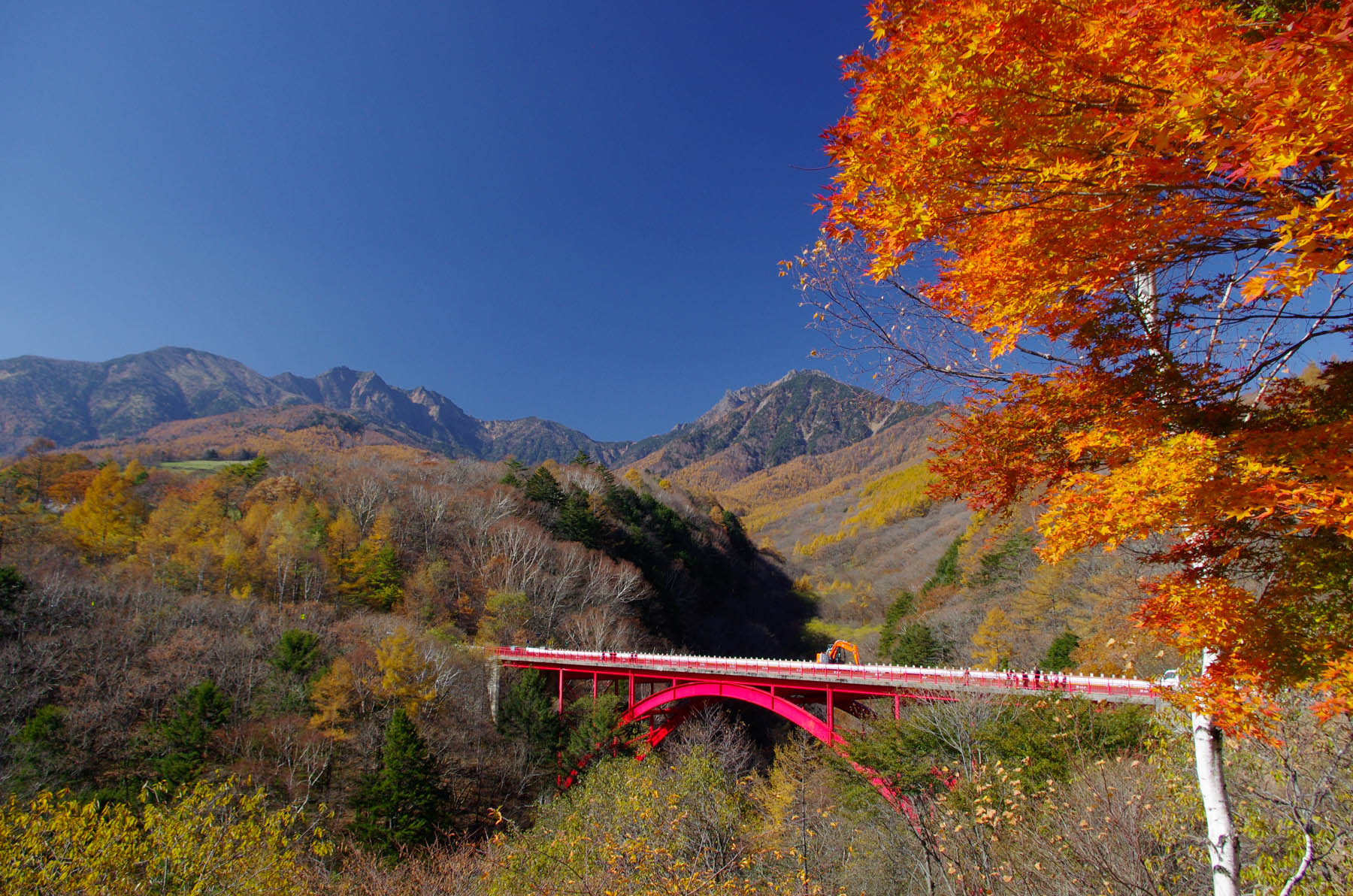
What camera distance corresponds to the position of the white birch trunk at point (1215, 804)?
4.95 metres

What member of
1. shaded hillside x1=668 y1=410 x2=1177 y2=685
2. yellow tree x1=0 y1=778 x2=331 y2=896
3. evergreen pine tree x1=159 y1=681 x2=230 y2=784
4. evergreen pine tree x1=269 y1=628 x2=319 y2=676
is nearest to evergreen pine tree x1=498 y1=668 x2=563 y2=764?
evergreen pine tree x1=269 y1=628 x2=319 y2=676

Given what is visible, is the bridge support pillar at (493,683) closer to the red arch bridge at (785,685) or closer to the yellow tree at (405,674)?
the red arch bridge at (785,685)

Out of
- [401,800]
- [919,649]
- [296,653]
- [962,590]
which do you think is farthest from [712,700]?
[962,590]

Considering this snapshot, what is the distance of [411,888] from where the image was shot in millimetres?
14648

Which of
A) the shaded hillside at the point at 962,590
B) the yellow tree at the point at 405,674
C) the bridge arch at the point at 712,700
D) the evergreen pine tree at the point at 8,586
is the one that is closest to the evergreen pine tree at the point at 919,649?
the shaded hillside at the point at 962,590

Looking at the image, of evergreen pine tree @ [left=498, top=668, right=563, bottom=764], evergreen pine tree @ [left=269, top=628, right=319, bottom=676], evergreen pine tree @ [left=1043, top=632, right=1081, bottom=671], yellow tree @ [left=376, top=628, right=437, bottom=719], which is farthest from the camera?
evergreen pine tree @ [left=498, top=668, right=563, bottom=764]

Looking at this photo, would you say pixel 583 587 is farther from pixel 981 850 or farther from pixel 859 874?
pixel 981 850

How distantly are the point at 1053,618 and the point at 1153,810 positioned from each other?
30.0 m

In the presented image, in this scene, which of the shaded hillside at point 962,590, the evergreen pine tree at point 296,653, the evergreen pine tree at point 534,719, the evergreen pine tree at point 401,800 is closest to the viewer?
the evergreen pine tree at point 401,800

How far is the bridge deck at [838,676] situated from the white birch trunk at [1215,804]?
751 centimetres

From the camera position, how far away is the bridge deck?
18.4m

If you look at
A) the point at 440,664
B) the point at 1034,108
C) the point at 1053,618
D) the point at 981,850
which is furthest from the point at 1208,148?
the point at 1053,618

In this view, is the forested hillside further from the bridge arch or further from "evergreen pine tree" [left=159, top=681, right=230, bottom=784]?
the bridge arch

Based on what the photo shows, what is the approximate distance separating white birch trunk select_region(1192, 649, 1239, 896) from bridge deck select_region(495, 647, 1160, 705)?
751 cm
